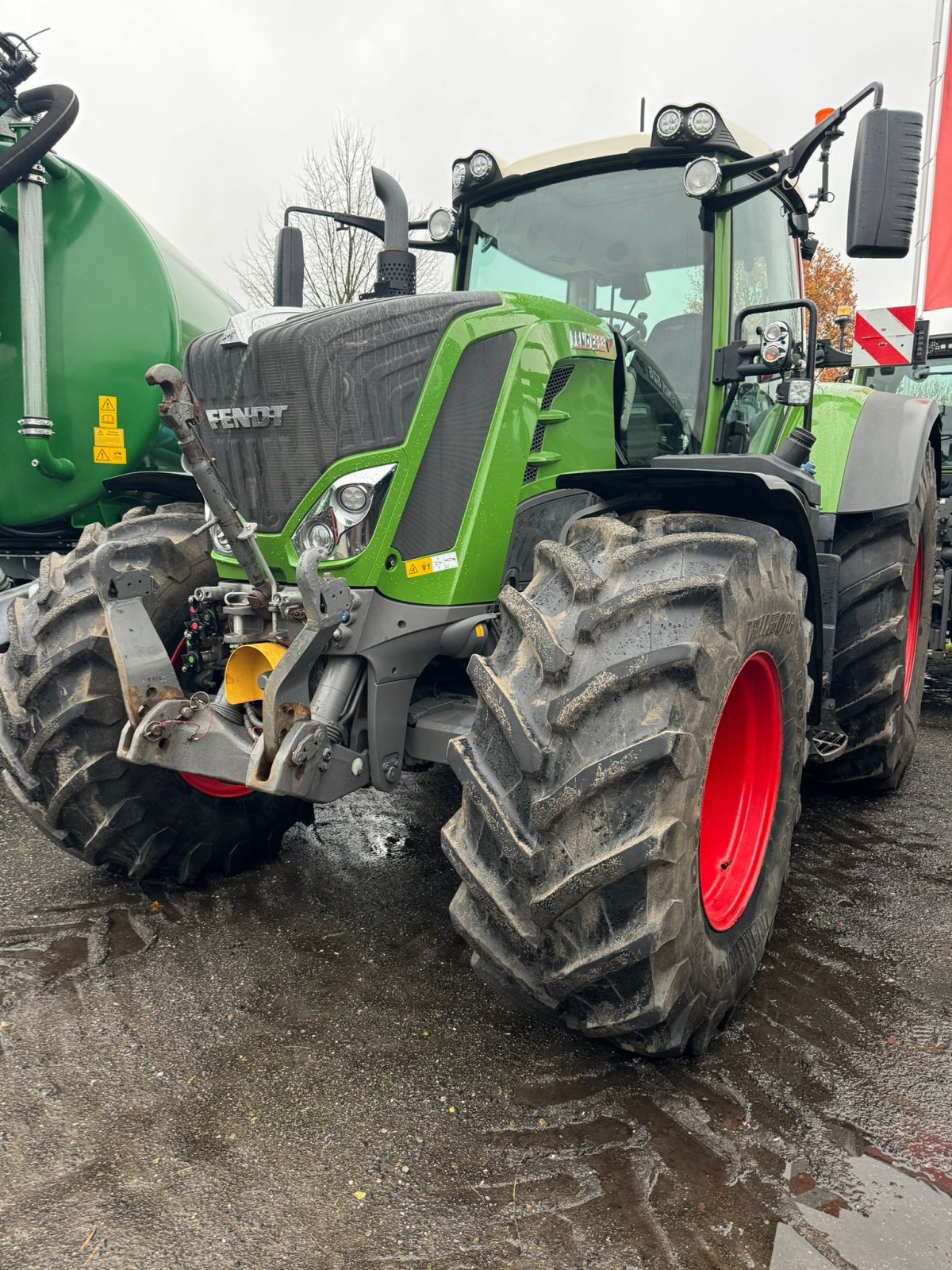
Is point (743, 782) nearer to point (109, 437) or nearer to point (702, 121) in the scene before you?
point (702, 121)

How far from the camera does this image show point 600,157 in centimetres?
326

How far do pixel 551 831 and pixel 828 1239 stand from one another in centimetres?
89

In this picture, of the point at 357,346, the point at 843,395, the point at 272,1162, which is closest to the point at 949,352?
the point at 843,395

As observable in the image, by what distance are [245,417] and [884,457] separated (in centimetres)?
269

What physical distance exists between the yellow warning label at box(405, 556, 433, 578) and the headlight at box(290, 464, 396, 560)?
0.45ft

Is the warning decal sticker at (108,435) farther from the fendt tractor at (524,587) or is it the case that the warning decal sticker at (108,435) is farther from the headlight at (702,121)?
the headlight at (702,121)

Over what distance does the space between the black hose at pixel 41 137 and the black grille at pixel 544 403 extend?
2.95 metres

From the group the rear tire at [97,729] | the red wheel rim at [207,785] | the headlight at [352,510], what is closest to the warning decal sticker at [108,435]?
the rear tire at [97,729]

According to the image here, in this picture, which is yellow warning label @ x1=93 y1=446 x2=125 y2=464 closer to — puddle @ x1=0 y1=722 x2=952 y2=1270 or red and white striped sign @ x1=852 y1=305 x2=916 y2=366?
puddle @ x1=0 y1=722 x2=952 y2=1270

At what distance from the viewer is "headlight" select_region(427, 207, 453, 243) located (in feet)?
11.8

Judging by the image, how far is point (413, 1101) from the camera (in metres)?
2.18

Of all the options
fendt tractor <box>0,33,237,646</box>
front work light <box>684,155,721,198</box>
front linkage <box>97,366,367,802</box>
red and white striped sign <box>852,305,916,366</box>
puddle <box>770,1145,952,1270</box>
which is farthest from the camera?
red and white striped sign <box>852,305,916,366</box>

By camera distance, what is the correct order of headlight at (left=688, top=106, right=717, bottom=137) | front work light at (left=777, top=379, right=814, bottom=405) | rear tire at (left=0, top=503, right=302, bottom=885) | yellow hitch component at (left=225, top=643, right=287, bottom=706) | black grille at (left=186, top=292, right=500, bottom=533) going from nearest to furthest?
black grille at (left=186, top=292, right=500, bottom=533), yellow hitch component at (left=225, top=643, right=287, bottom=706), rear tire at (left=0, top=503, right=302, bottom=885), headlight at (left=688, top=106, right=717, bottom=137), front work light at (left=777, top=379, right=814, bottom=405)

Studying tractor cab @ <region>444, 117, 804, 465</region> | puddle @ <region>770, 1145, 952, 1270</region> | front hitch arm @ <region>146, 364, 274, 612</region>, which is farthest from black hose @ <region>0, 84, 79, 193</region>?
puddle @ <region>770, 1145, 952, 1270</region>
